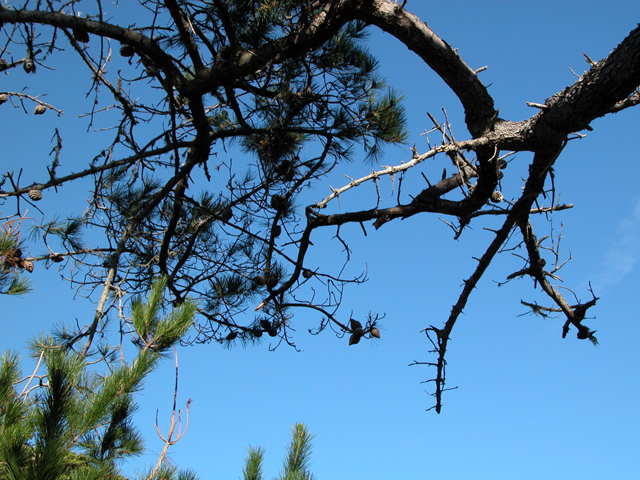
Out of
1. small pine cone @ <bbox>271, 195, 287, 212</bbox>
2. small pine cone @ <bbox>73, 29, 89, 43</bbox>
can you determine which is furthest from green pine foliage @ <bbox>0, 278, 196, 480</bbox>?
small pine cone @ <bbox>73, 29, 89, 43</bbox>

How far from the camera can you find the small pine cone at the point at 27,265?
112 inches

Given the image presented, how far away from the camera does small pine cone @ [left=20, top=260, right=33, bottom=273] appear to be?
2.84 metres

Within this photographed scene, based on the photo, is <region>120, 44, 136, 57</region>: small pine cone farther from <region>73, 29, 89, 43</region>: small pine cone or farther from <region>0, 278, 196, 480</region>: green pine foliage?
<region>0, 278, 196, 480</region>: green pine foliage

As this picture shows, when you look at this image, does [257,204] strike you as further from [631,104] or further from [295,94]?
[631,104]

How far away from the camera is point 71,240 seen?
313 centimetres

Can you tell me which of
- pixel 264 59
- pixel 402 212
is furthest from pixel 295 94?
pixel 402 212

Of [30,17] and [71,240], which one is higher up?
[30,17]

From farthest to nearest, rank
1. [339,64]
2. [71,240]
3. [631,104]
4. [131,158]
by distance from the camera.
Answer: [71,240] < [339,64] < [131,158] < [631,104]

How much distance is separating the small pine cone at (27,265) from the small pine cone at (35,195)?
1.94 ft

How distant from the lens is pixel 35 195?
2.45 metres

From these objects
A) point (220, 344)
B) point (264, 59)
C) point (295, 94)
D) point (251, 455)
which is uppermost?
point (295, 94)

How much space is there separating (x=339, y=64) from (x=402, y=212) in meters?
1.15

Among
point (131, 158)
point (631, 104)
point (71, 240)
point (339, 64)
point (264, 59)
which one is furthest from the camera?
point (71, 240)

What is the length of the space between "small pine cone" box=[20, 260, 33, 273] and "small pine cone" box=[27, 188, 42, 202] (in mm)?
590
